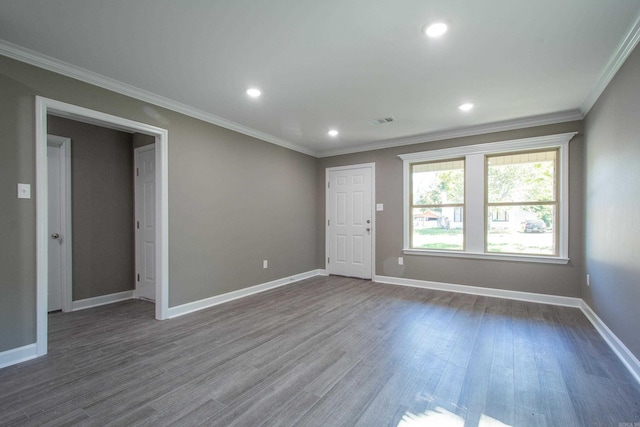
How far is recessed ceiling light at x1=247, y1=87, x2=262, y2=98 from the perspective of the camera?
3.08 meters

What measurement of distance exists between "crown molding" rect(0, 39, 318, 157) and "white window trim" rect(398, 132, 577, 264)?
289cm

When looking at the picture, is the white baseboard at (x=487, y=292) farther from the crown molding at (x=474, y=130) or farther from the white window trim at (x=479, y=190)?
the crown molding at (x=474, y=130)

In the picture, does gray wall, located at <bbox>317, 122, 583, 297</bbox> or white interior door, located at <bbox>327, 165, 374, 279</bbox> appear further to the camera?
white interior door, located at <bbox>327, 165, 374, 279</bbox>

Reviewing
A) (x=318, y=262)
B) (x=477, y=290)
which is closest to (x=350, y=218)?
(x=318, y=262)

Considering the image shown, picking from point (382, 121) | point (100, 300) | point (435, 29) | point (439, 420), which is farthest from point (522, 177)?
point (100, 300)

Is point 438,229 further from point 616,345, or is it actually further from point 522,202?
point 616,345

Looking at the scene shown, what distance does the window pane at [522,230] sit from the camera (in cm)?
402

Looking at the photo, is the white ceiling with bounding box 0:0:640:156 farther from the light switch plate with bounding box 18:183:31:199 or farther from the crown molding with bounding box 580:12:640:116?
the light switch plate with bounding box 18:183:31:199

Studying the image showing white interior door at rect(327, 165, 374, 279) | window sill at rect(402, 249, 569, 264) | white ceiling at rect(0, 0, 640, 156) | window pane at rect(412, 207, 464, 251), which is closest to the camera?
white ceiling at rect(0, 0, 640, 156)

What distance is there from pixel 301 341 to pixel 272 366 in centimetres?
50

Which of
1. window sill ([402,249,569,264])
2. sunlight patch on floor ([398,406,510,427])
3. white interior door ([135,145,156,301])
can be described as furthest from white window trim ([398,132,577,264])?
white interior door ([135,145,156,301])

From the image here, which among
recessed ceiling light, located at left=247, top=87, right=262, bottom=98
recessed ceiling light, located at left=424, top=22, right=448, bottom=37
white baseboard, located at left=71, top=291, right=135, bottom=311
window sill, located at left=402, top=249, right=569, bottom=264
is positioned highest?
recessed ceiling light, located at left=424, top=22, right=448, bottom=37

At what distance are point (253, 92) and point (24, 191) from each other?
2.20 meters

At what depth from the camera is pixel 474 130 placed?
4.40 meters
